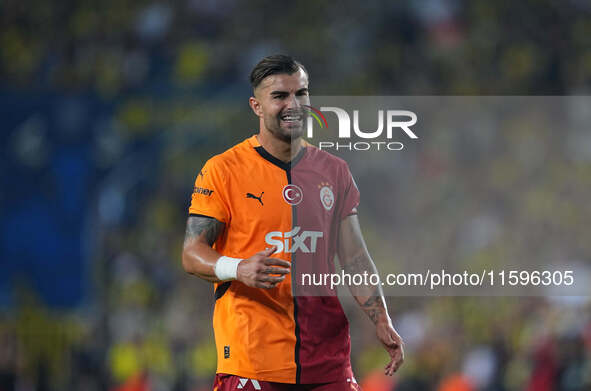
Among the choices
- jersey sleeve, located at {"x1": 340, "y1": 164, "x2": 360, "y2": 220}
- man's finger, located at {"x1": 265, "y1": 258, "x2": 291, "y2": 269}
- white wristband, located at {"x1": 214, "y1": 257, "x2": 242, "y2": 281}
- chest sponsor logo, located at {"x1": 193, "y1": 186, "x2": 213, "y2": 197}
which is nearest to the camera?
man's finger, located at {"x1": 265, "y1": 258, "x2": 291, "y2": 269}

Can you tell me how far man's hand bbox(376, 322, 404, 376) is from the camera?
12.2 feet

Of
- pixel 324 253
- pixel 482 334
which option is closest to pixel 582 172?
pixel 482 334

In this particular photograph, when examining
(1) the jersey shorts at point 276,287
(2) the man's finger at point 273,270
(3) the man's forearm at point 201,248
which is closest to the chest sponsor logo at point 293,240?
(1) the jersey shorts at point 276,287

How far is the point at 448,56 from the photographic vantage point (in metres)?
12.3

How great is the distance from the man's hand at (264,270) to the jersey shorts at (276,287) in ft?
0.89

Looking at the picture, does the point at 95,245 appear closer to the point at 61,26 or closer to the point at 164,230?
the point at 164,230

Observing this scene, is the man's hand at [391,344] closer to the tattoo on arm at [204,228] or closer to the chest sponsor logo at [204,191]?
the tattoo on arm at [204,228]

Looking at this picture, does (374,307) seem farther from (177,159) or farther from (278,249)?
(177,159)

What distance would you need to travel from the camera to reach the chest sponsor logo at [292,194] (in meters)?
3.69

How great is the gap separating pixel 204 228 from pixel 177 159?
23.7 ft

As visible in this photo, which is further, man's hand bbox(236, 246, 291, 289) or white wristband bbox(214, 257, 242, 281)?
white wristband bbox(214, 257, 242, 281)

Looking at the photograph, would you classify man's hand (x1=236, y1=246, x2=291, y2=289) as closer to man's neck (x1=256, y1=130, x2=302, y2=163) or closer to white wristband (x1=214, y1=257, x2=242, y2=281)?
white wristband (x1=214, y1=257, x2=242, y2=281)

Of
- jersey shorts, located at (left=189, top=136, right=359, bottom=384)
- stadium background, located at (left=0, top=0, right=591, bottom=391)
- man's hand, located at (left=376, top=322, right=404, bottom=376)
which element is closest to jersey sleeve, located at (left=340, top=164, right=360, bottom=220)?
jersey shorts, located at (left=189, top=136, right=359, bottom=384)

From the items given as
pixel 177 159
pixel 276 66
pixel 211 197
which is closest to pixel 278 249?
pixel 211 197
